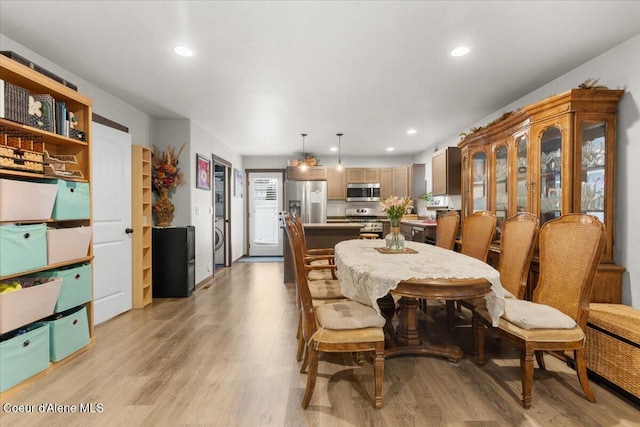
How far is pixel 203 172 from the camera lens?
4934 millimetres

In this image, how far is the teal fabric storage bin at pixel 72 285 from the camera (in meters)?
2.37

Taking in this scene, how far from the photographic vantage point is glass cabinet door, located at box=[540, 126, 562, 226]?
8.59 ft

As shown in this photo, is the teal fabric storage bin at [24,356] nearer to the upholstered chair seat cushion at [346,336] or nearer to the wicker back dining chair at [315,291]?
the wicker back dining chair at [315,291]

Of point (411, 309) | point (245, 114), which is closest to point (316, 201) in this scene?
point (245, 114)

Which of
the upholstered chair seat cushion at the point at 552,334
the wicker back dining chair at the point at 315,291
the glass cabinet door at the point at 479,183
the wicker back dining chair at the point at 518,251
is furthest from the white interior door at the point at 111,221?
the glass cabinet door at the point at 479,183

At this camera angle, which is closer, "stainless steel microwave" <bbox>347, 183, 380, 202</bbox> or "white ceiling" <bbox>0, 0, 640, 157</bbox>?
"white ceiling" <bbox>0, 0, 640, 157</bbox>

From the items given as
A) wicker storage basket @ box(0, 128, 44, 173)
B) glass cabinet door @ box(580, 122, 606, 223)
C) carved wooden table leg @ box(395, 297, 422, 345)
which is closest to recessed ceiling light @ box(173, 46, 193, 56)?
wicker storage basket @ box(0, 128, 44, 173)

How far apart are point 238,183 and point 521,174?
215 inches

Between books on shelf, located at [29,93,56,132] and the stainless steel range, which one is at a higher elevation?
books on shelf, located at [29,93,56,132]

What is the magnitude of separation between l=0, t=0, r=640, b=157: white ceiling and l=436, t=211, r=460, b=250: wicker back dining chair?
136 centimetres

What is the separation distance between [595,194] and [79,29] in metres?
4.04

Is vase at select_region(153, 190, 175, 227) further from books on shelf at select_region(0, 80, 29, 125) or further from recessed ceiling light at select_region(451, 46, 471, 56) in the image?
recessed ceiling light at select_region(451, 46, 471, 56)

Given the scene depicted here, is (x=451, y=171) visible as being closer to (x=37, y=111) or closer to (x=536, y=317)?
(x=536, y=317)

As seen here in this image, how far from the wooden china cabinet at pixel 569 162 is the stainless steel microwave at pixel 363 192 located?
396 centimetres
